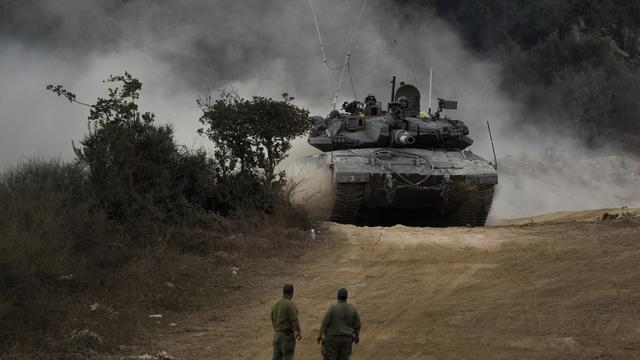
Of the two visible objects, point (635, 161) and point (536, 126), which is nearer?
point (635, 161)

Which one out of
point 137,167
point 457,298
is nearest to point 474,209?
point 137,167

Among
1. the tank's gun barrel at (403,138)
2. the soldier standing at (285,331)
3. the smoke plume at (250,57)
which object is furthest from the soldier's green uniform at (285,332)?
the smoke plume at (250,57)

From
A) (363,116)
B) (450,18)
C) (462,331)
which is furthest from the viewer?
(450,18)

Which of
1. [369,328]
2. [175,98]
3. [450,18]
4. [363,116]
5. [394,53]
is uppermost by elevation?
[450,18]

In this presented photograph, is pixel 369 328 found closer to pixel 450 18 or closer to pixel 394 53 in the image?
pixel 394 53

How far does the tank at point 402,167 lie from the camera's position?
1727 cm

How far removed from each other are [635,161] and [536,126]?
5.43 meters

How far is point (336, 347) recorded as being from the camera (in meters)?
7.98

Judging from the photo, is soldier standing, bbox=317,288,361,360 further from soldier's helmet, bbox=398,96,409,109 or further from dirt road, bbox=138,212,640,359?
soldier's helmet, bbox=398,96,409,109

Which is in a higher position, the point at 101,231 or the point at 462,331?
the point at 101,231

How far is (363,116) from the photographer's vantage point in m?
19.6

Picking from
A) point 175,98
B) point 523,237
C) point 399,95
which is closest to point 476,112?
point 175,98

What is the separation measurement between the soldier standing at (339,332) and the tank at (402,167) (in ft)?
28.7

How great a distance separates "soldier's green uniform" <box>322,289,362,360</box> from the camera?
7.96 m
